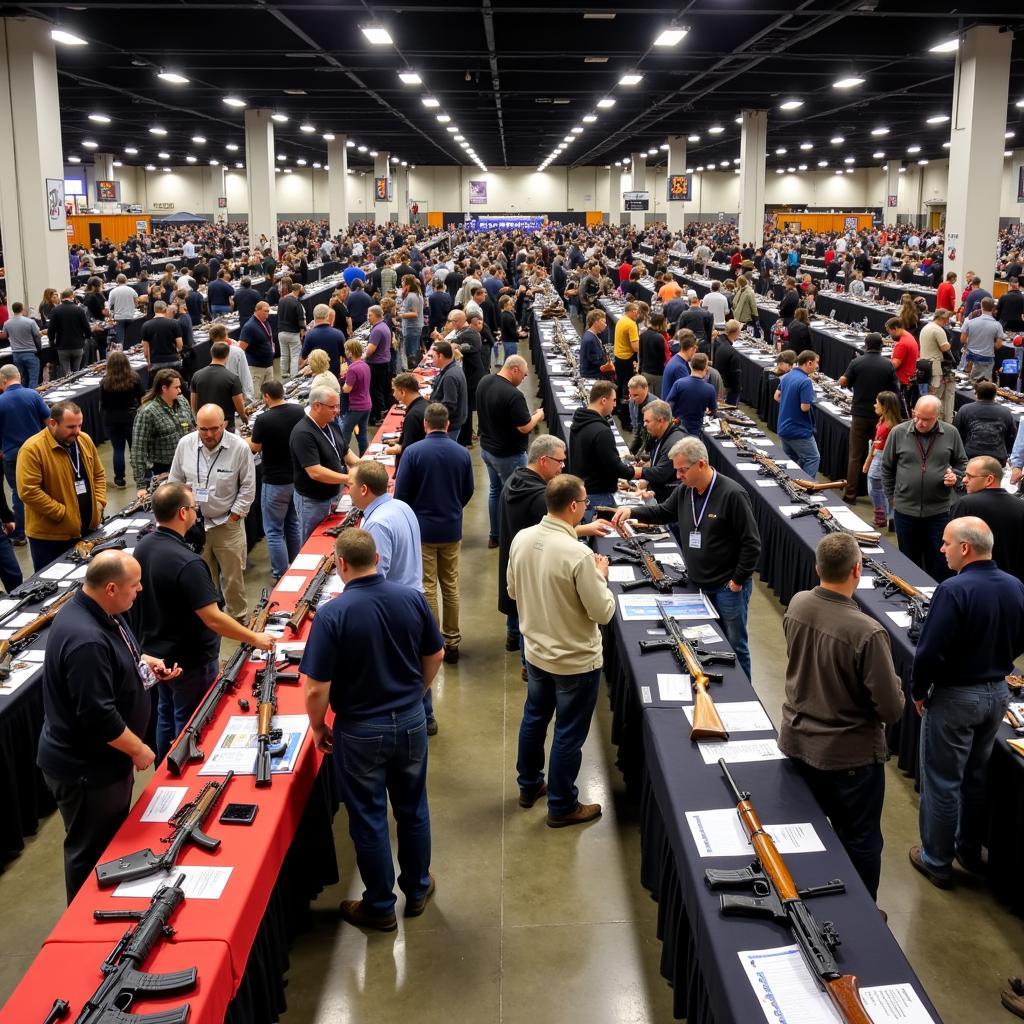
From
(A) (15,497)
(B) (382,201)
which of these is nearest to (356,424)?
(A) (15,497)

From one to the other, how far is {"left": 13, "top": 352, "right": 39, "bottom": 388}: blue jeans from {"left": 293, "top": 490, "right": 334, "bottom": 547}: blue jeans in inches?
305

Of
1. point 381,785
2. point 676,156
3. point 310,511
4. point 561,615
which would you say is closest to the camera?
point 381,785

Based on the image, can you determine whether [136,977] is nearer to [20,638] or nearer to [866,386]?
[20,638]

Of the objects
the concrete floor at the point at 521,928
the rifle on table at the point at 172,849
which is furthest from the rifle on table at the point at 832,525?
the rifle on table at the point at 172,849

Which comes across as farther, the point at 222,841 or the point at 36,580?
the point at 36,580

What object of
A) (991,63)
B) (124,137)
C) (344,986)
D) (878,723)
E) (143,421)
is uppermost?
(124,137)

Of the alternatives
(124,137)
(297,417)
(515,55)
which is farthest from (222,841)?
(124,137)

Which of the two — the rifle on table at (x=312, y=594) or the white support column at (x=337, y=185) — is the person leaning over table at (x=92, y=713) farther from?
the white support column at (x=337, y=185)

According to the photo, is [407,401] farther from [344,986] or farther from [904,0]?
[904,0]

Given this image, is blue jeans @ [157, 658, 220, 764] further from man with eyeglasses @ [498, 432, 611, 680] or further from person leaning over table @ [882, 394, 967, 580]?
person leaning over table @ [882, 394, 967, 580]

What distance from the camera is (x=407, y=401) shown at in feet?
24.6

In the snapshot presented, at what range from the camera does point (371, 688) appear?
13.0 ft

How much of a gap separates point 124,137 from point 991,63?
96.3 feet

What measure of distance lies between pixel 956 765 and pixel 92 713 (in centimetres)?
364
